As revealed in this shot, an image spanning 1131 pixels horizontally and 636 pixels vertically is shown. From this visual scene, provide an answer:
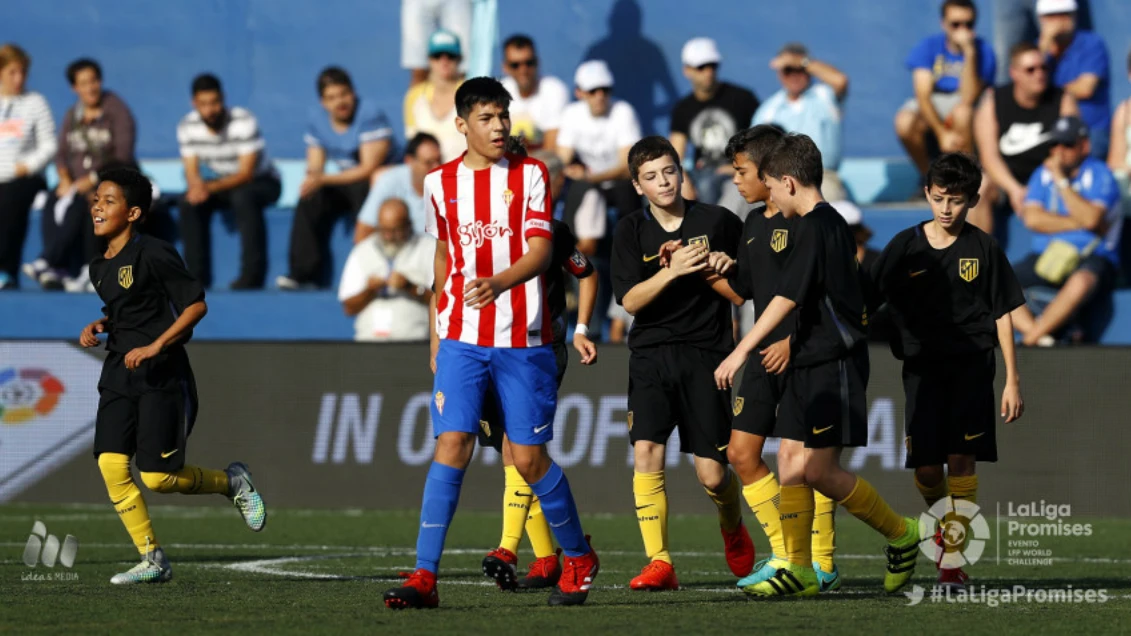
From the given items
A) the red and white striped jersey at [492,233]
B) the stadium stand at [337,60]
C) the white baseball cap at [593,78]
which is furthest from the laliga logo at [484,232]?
the white baseball cap at [593,78]

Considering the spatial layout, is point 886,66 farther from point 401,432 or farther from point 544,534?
point 544,534

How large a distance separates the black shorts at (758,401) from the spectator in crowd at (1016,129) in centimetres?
707

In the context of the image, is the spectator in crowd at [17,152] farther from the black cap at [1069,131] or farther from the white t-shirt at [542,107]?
the black cap at [1069,131]

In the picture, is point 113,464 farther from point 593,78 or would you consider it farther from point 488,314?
point 593,78

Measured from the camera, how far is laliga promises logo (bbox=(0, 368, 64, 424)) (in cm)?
1325

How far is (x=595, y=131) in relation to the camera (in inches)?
604

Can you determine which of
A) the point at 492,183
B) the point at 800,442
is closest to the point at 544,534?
the point at 800,442

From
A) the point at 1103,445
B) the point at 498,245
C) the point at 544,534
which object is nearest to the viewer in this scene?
the point at 498,245

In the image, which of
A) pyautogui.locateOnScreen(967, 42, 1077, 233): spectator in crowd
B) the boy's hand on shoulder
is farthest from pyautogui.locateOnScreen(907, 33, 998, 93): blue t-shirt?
the boy's hand on shoulder

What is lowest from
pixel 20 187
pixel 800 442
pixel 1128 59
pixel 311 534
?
pixel 311 534

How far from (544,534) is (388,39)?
11.4 m

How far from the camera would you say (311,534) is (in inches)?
433

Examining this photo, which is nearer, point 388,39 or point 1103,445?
point 1103,445

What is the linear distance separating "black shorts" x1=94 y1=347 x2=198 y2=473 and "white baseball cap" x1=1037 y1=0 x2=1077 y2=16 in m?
9.18
